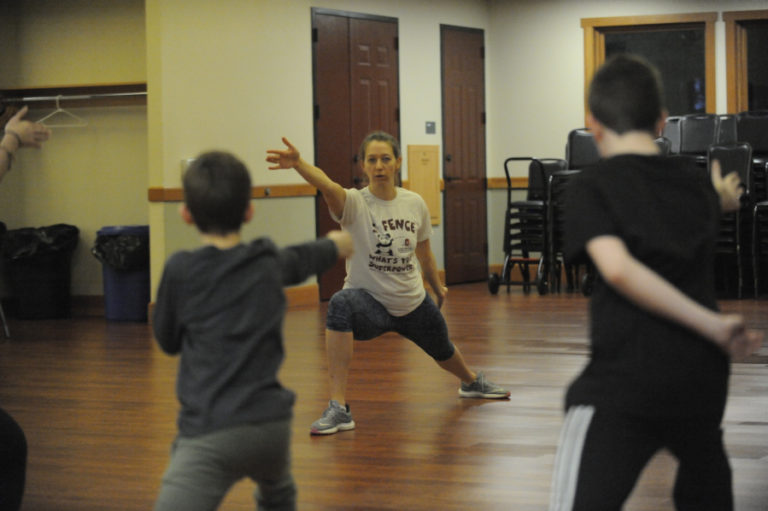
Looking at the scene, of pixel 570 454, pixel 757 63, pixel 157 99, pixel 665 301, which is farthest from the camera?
pixel 757 63

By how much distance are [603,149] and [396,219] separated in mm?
A: 2597

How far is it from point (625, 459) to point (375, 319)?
2.64 m

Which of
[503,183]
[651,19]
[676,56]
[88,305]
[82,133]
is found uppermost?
[651,19]

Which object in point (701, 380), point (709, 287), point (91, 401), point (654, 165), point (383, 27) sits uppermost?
point (383, 27)

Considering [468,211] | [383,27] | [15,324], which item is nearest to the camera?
[15,324]

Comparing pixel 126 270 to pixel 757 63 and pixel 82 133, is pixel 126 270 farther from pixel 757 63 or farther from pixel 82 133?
pixel 757 63

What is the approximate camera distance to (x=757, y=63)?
1145 centimetres

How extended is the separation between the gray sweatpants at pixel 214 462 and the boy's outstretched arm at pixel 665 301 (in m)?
0.69

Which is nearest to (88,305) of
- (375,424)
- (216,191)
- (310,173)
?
(375,424)

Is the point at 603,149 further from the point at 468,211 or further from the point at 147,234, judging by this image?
the point at 468,211

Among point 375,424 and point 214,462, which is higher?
point 214,462

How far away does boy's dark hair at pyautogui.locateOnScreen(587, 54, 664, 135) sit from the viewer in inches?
73.7

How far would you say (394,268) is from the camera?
450 cm

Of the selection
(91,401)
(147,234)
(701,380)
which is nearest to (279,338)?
(701,380)
